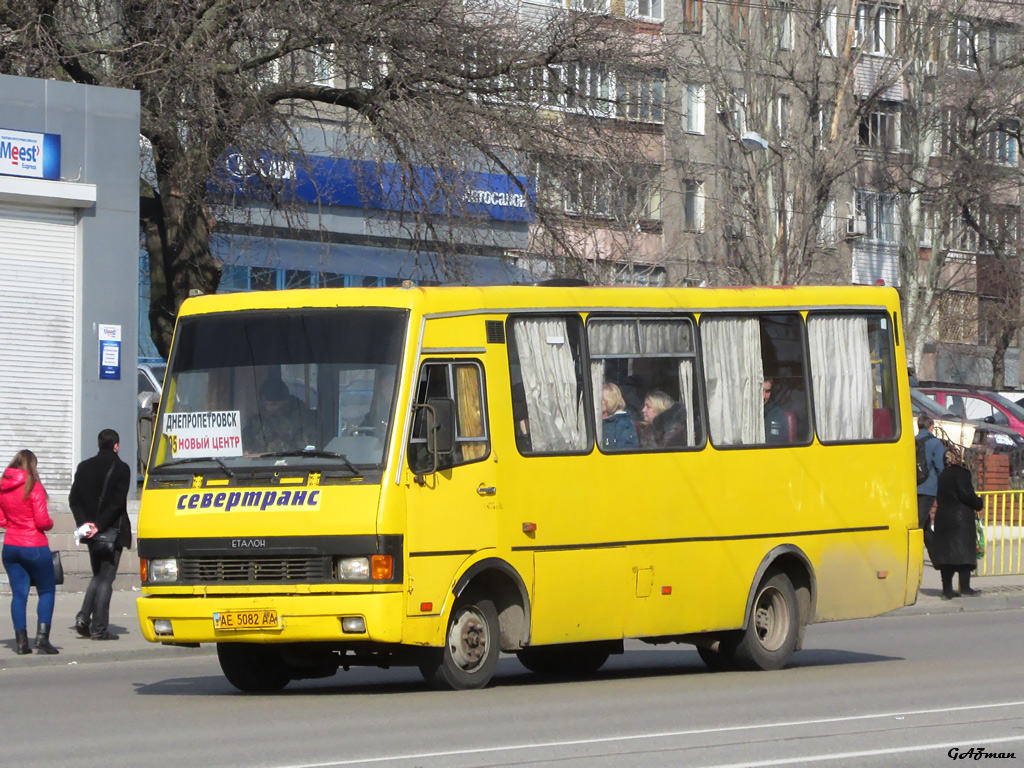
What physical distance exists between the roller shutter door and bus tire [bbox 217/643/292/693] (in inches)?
383

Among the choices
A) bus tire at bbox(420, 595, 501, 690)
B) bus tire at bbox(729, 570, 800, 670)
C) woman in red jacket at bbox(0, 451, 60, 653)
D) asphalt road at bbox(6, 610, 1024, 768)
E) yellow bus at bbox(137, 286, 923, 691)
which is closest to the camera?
asphalt road at bbox(6, 610, 1024, 768)

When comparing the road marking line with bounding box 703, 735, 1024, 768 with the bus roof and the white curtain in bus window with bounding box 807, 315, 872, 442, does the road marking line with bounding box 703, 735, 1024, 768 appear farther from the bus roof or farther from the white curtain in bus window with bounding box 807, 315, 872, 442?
the white curtain in bus window with bounding box 807, 315, 872, 442

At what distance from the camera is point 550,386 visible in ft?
40.8

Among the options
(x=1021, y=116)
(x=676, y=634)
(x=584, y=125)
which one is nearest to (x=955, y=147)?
(x=1021, y=116)

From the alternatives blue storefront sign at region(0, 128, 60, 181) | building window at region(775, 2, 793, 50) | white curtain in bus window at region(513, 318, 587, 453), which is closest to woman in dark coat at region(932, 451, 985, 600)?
white curtain in bus window at region(513, 318, 587, 453)

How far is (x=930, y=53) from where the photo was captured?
163 ft

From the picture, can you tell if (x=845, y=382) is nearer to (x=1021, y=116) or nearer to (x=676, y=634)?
(x=676, y=634)

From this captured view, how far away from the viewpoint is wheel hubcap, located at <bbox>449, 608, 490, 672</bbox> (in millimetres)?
11578

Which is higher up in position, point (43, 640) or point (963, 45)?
point (963, 45)

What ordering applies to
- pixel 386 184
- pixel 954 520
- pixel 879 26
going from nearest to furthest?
pixel 954 520
pixel 386 184
pixel 879 26

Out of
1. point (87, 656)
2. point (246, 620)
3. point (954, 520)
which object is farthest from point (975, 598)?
point (246, 620)

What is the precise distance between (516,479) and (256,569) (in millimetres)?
1907

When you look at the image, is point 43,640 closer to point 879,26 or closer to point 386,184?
point 386,184

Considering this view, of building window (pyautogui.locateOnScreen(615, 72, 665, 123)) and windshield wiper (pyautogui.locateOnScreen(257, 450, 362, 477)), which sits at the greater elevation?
building window (pyautogui.locateOnScreen(615, 72, 665, 123))
